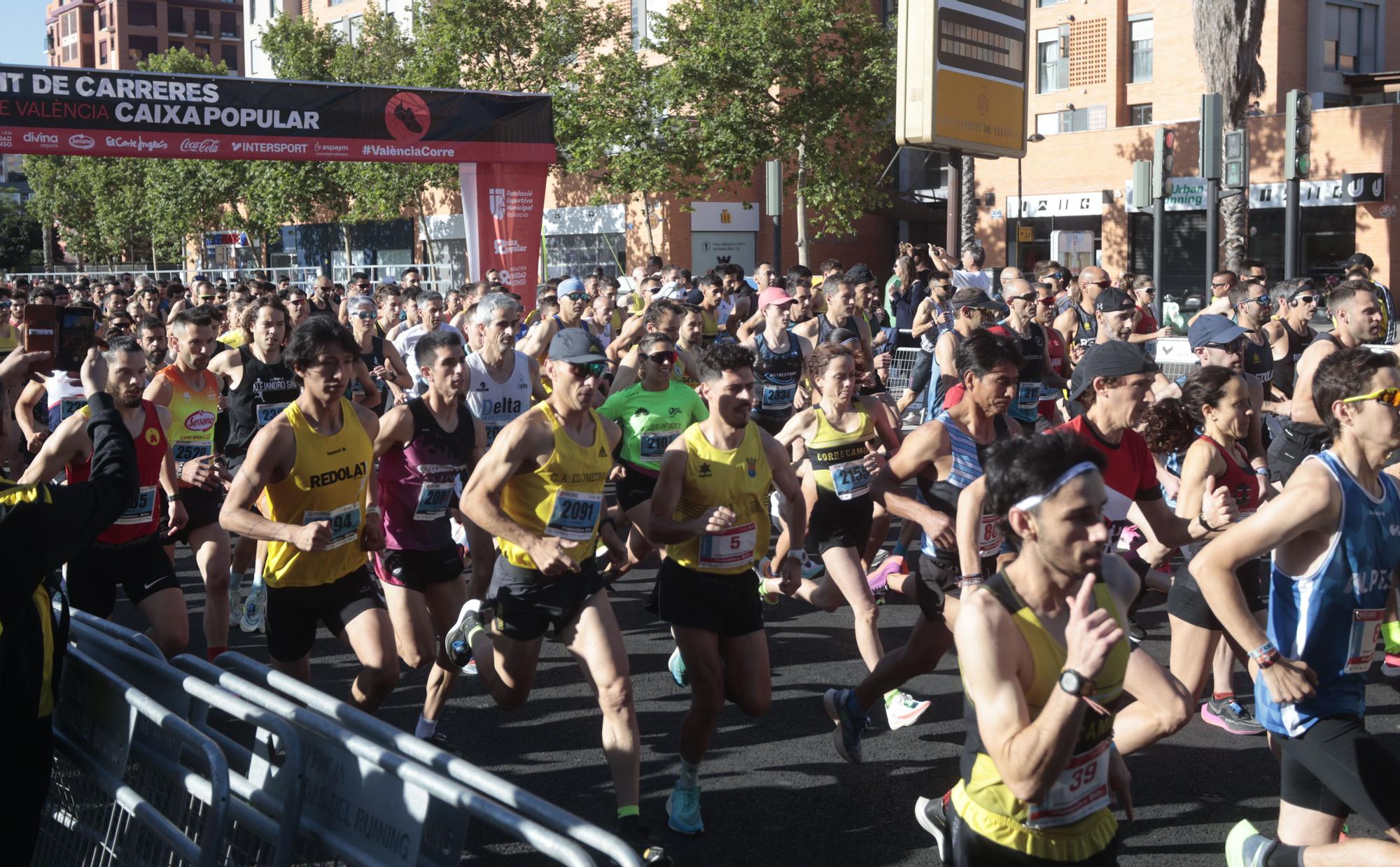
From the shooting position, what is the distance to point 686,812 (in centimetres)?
521

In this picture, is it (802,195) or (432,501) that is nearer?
(432,501)

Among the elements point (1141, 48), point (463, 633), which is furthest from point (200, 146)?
point (1141, 48)

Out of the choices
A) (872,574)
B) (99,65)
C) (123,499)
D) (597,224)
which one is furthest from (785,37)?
(99,65)

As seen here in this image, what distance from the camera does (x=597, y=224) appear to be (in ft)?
136

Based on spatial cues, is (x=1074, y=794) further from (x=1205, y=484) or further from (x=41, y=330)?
(x=41, y=330)

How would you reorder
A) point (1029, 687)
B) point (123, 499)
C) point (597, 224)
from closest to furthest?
point (1029, 687)
point (123, 499)
point (597, 224)

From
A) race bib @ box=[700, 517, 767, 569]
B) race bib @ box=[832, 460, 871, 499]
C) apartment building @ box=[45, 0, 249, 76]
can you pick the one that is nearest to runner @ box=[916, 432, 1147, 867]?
race bib @ box=[700, 517, 767, 569]

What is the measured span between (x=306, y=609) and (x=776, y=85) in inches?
1172

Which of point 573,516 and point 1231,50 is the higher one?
point 1231,50

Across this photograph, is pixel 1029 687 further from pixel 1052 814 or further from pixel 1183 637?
pixel 1183 637

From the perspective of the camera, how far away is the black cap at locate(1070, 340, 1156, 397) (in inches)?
224

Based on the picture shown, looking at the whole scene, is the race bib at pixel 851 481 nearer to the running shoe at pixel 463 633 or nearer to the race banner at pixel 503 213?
the running shoe at pixel 463 633

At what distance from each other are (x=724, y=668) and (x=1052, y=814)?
7.86 feet

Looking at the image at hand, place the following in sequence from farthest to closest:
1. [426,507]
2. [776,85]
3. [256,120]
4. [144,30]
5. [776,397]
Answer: [144,30], [776,85], [256,120], [776,397], [426,507]
